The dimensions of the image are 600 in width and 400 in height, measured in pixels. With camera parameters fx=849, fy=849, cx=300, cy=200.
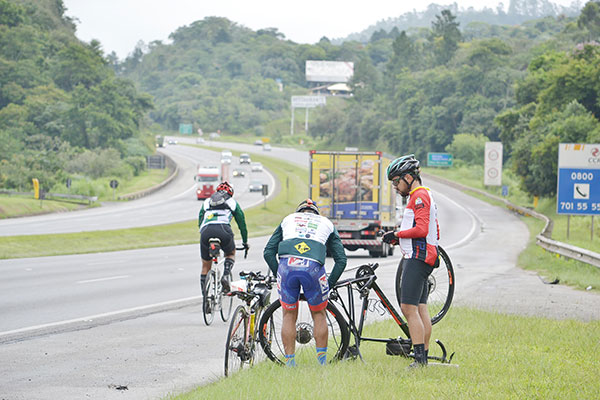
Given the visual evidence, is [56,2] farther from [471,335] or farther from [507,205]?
[471,335]

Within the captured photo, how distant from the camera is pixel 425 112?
11906 centimetres

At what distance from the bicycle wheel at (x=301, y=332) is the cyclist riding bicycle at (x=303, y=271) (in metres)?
0.18

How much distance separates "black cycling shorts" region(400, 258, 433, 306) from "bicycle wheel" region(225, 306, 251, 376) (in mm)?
1563

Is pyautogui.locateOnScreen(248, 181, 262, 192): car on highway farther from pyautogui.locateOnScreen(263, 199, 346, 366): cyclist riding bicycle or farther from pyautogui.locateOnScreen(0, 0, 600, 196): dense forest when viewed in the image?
pyautogui.locateOnScreen(263, 199, 346, 366): cyclist riding bicycle

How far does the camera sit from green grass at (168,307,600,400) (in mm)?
6820

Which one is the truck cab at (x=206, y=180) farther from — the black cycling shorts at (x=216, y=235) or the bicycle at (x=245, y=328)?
the bicycle at (x=245, y=328)

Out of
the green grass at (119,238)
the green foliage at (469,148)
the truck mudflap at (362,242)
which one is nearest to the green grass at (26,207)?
the green grass at (119,238)

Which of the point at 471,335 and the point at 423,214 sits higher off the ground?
the point at 423,214

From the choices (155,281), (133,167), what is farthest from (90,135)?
(155,281)

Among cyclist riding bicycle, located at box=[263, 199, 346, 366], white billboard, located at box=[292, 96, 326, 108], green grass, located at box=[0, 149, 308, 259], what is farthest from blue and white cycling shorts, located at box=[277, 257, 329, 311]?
white billboard, located at box=[292, 96, 326, 108]

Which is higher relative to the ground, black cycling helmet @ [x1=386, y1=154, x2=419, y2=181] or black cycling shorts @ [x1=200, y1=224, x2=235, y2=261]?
black cycling helmet @ [x1=386, y1=154, x2=419, y2=181]

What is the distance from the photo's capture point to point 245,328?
8.18 meters

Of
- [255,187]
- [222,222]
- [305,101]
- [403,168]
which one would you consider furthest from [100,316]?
[305,101]

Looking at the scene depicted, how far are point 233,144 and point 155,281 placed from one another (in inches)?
5566
